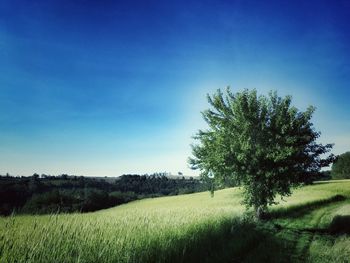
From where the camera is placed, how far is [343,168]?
13688 cm

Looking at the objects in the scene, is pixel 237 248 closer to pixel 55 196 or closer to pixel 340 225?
pixel 340 225

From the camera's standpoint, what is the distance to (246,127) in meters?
23.1

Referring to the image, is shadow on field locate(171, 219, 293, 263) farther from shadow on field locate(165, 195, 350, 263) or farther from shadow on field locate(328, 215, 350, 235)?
shadow on field locate(328, 215, 350, 235)

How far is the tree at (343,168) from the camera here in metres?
135

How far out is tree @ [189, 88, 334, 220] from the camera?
22.7 meters

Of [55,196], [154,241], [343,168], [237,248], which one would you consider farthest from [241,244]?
[343,168]

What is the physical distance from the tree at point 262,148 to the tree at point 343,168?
127m

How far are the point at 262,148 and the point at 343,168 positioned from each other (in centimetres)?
13141

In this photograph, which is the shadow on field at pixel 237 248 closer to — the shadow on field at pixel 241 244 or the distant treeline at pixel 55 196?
the shadow on field at pixel 241 244

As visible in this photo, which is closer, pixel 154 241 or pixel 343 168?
pixel 154 241

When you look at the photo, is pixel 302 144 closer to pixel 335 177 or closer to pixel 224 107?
pixel 224 107

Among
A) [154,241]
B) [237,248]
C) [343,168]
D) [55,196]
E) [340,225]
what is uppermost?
[343,168]

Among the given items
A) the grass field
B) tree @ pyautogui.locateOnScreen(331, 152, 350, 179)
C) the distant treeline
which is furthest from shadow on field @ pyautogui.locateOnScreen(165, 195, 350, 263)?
tree @ pyautogui.locateOnScreen(331, 152, 350, 179)

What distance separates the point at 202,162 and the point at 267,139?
198 inches
